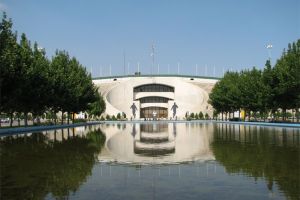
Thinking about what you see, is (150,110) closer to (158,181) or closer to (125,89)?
(125,89)

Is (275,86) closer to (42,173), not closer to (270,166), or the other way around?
(270,166)

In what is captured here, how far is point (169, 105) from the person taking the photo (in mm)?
121562

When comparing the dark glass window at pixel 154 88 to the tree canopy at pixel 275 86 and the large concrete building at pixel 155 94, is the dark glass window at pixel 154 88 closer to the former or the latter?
the large concrete building at pixel 155 94

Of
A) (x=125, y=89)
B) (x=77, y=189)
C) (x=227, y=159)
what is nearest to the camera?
(x=77, y=189)

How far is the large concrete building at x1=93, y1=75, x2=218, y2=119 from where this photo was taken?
388ft

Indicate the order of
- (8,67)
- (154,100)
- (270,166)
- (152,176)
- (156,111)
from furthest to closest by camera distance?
1. (156,111)
2. (154,100)
3. (8,67)
4. (270,166)
5. (152,176)

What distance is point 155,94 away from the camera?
12112cm

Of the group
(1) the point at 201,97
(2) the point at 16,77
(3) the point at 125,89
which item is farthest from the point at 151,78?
(2) the point at 16,77

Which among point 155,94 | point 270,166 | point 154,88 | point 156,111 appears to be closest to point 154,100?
point 155,94

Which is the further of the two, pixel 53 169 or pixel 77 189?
pixel 53 169

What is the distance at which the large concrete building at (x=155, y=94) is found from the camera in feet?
388

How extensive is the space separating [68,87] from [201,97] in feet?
228

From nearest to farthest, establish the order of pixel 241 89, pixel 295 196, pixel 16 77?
pixel 295 196
pixel 16 77
pixel 241 89

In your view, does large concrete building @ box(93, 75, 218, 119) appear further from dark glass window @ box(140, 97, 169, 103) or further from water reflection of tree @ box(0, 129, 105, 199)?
water reflection of tree @ box(0, 129, 105, 199)
